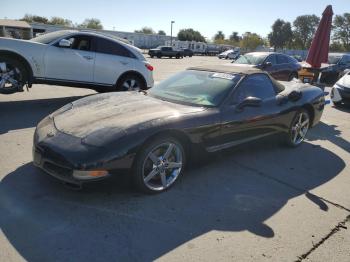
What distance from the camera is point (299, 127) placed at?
233 inches

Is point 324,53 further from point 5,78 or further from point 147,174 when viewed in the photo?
point 5,78

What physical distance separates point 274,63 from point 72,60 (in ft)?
24.1

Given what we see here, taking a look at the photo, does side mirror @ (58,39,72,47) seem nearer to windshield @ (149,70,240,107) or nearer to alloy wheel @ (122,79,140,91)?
alloy wheel @ (122,79,140,91)

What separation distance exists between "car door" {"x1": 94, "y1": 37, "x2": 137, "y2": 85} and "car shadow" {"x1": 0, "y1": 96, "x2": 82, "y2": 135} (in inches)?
48.0

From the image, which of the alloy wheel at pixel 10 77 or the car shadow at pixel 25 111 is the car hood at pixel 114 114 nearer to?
the car shadow at pixel 25 111

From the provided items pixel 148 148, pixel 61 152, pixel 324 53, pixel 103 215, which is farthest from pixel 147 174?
pixel 324 53

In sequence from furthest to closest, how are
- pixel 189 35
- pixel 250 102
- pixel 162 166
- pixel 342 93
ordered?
pixel 189 35, pixel 342 93, pixel 250 102, pixel 162 166

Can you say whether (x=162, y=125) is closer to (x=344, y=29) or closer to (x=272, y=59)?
(x=272, y=59)

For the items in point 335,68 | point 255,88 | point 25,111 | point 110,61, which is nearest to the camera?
point 255,88

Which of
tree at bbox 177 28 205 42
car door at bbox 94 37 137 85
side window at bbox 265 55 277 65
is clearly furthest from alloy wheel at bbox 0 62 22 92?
tree at bbox 177 28 205 42

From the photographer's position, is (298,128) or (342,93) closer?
(298,128)

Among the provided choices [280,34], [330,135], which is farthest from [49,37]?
[280,34]

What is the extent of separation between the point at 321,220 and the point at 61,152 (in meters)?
2.68

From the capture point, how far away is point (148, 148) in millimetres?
3537
